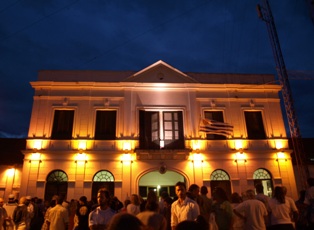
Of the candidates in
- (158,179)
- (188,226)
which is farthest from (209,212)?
(158,179)

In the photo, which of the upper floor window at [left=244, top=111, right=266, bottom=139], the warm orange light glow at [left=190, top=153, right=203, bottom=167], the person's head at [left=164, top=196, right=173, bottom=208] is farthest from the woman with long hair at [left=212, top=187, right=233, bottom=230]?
the upper floor window at [left=244, top=111, right=266, bottom=139]

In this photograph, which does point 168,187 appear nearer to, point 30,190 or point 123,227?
point 30,190

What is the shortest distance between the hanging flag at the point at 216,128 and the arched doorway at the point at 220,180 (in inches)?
98.8

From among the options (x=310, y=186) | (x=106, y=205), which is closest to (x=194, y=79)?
(x=310, y=186)

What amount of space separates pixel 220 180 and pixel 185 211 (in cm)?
1167

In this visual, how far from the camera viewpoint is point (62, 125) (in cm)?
1723

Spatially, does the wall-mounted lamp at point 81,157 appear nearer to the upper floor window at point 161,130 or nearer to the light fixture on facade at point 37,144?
the light fixture on facade at point 37,144

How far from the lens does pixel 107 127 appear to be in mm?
17312

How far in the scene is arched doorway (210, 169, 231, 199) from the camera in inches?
653

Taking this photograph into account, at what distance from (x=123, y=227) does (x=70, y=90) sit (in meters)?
17.2

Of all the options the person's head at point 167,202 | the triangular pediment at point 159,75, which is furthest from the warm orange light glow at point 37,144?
the person's head at point 167,202

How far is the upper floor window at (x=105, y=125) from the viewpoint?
17.1 metres

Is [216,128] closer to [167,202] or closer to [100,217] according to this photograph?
[167,202]

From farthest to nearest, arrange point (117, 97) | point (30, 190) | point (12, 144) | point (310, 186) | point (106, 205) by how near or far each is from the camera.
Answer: point (12, 144), point (117, 97), point (30, 190), point (310, 186), point (106, 205)
